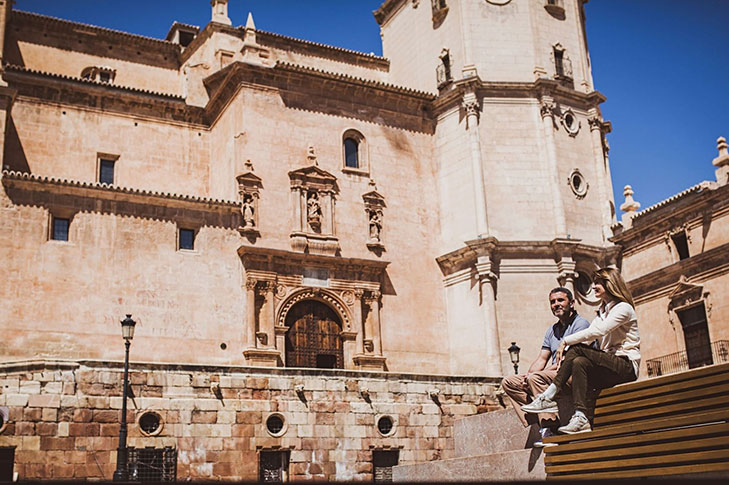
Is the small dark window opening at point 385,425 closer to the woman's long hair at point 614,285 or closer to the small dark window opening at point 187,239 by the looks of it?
the small dark window opening at point 187,239

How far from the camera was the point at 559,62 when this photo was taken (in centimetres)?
3141

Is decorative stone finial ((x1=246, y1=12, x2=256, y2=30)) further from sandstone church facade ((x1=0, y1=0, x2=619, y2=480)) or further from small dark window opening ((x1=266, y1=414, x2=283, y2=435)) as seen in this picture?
small dark window opening ((x1=266, y1=414, x2=283, y2=435))

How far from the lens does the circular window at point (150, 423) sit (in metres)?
18.1

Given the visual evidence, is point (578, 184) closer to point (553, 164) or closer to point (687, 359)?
point (553, 164)

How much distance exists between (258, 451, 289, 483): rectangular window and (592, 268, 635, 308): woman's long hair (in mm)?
11876

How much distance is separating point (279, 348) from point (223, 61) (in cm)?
1165

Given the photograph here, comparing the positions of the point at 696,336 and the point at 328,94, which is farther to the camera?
the point at 328,94

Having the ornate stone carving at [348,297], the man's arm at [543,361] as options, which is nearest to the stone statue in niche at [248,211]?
the ornate stone carving at [348,297]

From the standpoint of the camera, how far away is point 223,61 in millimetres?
30906

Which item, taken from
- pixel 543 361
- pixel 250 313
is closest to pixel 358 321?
pixel 250 313

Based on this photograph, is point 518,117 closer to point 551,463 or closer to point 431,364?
point 431,364

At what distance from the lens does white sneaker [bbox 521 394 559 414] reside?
375 inches

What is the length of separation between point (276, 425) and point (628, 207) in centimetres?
1831

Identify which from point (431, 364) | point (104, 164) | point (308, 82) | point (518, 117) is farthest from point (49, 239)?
point (518, 117)
